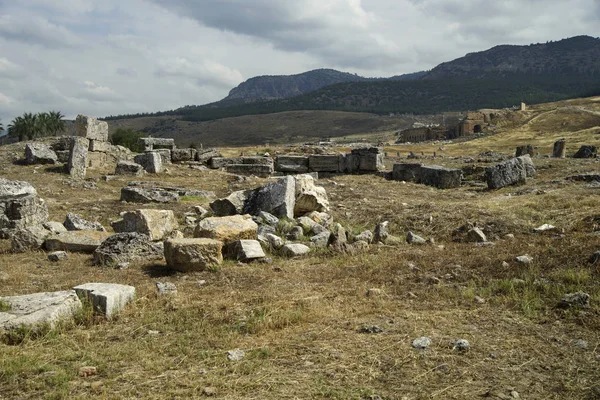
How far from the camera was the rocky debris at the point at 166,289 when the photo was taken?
5.90 metres

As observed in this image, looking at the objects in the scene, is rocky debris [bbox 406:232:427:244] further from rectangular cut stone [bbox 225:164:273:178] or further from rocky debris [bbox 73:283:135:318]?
rectangular cut stone [bbox 225:164:273:178]

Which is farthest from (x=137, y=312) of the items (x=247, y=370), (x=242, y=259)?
(x=242, y=259)

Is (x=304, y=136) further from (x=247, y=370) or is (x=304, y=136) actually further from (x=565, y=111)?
(x=247, y=370)

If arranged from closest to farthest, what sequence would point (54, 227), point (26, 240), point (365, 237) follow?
point (26, 240) < point (365, 237) < point (54, 227)

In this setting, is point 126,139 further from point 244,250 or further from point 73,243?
point 244,250

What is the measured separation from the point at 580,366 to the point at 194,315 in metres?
3.68

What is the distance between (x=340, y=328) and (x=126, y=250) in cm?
428

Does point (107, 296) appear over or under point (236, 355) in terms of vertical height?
over

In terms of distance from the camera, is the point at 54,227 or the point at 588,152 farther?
the point at 588,152

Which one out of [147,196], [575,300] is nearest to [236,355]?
[575,300]

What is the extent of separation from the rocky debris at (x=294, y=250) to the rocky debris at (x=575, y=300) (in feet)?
13.1

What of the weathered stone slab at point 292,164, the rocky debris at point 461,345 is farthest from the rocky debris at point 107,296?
the weathered stone slab at point 292,164

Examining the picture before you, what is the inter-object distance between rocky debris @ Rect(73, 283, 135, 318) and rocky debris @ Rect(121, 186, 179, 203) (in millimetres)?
8321

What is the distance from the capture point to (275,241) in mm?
8328
